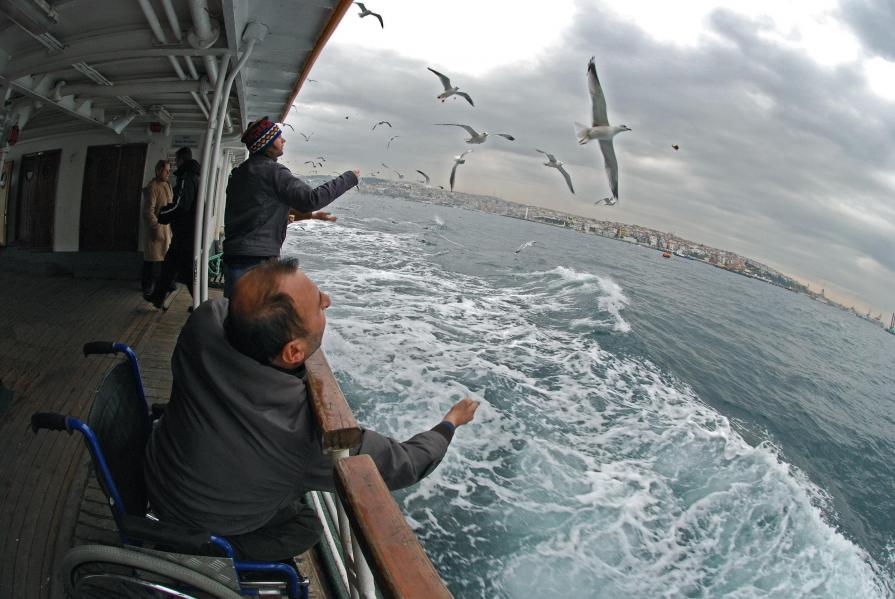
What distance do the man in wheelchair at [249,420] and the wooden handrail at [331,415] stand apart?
46 millimetres

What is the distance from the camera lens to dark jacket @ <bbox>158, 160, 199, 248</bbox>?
488 centimetres

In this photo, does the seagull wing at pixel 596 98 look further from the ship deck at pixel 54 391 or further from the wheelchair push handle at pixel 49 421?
the wheelchair push handle at pixel 49 421

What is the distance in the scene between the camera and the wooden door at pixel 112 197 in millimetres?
7262

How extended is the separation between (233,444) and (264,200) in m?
2.05

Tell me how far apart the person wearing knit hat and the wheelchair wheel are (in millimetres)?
1956

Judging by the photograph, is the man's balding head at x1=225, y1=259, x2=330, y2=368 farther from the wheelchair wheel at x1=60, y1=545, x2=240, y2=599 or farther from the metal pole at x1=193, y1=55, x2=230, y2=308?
the metal pole at x1=193, y1=55, x2=230, y2=308

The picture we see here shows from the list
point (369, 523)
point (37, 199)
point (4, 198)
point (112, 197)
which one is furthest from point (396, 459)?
point (4, 198)

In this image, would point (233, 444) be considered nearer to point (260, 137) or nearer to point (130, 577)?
point (130, 577)

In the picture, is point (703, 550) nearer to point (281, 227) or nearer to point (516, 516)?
point (516, 516)

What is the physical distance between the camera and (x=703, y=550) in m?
4.91

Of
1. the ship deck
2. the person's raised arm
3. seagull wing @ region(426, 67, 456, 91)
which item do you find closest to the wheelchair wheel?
the ship deck

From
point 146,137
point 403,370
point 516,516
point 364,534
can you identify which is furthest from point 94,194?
point 364,534

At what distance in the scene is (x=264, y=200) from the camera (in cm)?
298

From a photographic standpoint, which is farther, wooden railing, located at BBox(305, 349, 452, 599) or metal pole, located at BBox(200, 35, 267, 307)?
metal pole, located at BBox(200, 35, 267, 307)
